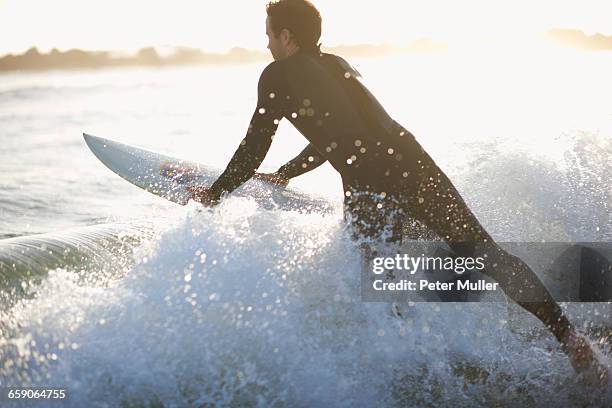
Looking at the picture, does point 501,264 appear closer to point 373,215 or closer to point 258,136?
point 373,215

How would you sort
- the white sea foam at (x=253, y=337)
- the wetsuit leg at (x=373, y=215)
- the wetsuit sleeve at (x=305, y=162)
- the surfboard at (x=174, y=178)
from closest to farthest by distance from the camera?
the white sea foam at (x=253, y=337) < the wetsuit leg at (x=373, y=215) < the wetsuit sleeve at (x=305, y=162) < the surfboard at (x=174, y=178)

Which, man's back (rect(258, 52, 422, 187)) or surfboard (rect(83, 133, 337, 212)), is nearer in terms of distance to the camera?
man's back (rect(258, 52, 422, 187))

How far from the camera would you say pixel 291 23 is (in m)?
3.27

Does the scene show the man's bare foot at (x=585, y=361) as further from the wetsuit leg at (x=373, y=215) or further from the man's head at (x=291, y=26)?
the man's head at (x=291, y=26)

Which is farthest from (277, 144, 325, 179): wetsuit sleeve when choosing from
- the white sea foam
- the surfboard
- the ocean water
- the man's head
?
the man's head

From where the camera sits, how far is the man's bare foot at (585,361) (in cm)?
329

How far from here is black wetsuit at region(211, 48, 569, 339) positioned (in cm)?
329

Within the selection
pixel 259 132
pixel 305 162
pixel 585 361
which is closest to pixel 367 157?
pixel 259 132

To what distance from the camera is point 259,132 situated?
3.37 m

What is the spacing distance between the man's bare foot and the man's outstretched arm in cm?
170

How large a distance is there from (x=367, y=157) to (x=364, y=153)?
2 centimetres

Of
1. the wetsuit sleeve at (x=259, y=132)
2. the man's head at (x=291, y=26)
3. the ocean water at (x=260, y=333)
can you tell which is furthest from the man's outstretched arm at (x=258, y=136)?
the ocean water at (x=260, y=333)

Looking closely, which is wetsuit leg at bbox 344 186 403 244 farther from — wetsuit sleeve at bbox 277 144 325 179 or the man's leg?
wetsuit sleeve at bbox 277 144 325 179

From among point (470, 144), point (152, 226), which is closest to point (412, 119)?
point (470, 144)
